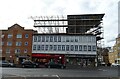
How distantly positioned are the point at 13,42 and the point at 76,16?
789 inches

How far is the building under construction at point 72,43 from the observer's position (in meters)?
63.2

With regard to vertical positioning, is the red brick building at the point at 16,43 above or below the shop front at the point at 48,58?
above

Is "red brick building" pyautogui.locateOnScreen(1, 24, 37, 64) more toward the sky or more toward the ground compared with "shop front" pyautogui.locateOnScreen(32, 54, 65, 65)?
more toward the sky

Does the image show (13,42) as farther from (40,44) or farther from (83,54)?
(83,54)

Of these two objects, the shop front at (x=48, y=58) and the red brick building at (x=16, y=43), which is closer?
the shop front at (x=48, y=58)

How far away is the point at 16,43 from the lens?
6806 cm

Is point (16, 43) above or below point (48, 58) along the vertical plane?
above

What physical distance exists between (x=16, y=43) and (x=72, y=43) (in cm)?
1656

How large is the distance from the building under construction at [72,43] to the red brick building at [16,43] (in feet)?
6.75

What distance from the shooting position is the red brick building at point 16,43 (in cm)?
6619

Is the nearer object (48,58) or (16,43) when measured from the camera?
(48,58)

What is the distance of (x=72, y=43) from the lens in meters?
64.4

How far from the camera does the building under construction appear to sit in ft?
207

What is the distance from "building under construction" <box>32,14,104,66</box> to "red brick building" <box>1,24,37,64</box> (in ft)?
6.75
